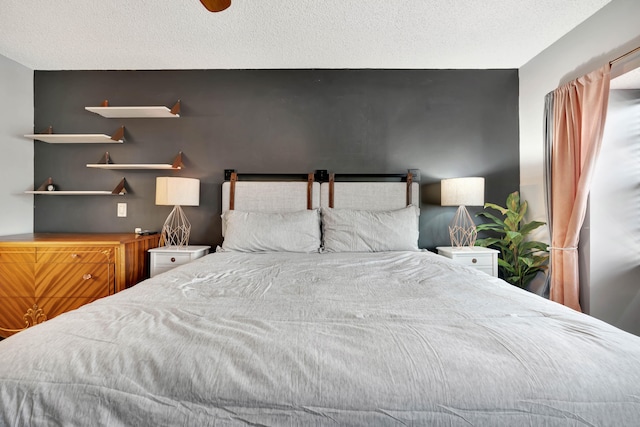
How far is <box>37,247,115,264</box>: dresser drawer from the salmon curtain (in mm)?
3465

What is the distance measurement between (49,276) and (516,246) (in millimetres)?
3836

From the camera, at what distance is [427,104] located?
9.29 ft

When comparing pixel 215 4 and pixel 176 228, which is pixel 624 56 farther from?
pixel 176 228

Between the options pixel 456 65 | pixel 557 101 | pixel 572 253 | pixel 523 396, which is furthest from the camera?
pixel 456 65

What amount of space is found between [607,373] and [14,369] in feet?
4.27

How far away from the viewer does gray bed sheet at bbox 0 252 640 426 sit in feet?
1.87

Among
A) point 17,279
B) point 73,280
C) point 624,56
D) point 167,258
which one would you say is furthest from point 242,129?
point 624,56

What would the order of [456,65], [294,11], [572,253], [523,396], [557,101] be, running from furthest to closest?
[456,65]
[557,101]
[572,253]
[294,11]
[523,396]

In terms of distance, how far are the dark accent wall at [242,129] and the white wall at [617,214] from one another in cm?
94

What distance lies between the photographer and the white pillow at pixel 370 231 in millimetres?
2301

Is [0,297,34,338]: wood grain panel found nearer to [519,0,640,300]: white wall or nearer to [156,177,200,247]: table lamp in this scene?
[156,177,200,247]: table lamp

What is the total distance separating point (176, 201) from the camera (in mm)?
2473

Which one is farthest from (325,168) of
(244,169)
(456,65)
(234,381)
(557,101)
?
(234,381)

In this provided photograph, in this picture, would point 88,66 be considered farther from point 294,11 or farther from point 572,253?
point 572,253
